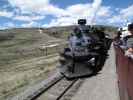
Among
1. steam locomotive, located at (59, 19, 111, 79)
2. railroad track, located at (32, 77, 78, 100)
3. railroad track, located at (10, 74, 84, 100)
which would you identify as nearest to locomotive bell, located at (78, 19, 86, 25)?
steam locomotive, located at (59, 19, 111, 79)

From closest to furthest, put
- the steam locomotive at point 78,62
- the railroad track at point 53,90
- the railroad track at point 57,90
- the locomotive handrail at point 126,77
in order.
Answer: the locomotive handrail at point 126,77, the railroad track at point 53,90, the railroad track at point 57,90, the steam locomotive at point 78,62

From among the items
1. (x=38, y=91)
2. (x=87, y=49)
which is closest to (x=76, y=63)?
(x=87, y=49)

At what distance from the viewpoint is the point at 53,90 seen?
14.4m

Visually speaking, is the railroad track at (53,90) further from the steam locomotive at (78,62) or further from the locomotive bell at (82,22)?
the locomotive bell at (82,22)

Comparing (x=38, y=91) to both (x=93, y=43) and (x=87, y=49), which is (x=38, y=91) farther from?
(x=93, y=43)

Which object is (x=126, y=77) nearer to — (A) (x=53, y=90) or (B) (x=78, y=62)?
(A) (x=53, y=90)

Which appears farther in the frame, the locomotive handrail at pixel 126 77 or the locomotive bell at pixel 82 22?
the locomotive bell at pixel 82 22

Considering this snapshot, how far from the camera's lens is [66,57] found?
17516mm

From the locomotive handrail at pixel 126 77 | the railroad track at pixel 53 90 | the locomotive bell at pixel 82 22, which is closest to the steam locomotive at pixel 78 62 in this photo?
the railroad track at pixel 53 90

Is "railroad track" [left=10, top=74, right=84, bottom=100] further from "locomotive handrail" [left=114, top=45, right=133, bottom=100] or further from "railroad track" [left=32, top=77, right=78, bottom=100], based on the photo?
"locomotive handrail" [left=114, top=45, right=133, bottom=100]

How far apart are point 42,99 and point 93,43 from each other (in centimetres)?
859

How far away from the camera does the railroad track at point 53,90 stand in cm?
1277

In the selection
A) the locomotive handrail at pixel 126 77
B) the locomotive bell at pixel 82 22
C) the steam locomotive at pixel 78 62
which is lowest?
the steam locomotive at pixel 78 62

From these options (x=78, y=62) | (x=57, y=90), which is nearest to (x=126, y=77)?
(x=57, y=90)
